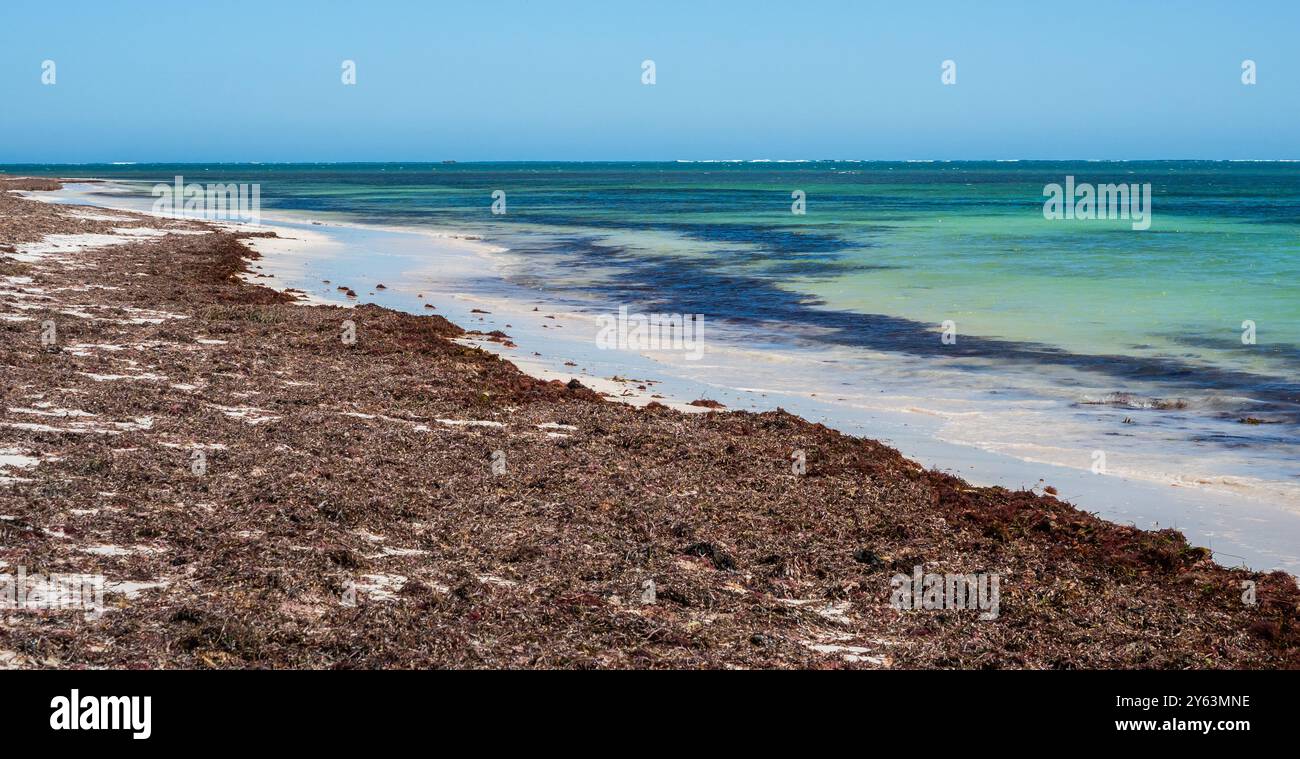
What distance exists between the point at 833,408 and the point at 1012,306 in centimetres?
1433

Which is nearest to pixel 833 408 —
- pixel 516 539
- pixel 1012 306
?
pixel 516 539

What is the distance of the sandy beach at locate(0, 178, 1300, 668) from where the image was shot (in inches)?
280

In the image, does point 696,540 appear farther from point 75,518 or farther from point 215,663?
point 75,518

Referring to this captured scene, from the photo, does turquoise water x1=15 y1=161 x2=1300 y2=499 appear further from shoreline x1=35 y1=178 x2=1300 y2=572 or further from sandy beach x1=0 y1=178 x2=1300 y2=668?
sandy beach x1=0 y1=178 x2=1300 y2=668

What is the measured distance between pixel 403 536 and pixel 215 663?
9.10ft

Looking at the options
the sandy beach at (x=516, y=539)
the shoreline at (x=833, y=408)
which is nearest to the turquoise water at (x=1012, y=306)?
the shoreline at (x=833, y=408)

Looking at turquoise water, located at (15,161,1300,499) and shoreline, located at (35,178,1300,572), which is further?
turquoise water, located at (15,161,1300,499)

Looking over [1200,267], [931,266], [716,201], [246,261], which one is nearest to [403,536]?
[246,261]

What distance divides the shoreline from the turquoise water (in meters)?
0.49

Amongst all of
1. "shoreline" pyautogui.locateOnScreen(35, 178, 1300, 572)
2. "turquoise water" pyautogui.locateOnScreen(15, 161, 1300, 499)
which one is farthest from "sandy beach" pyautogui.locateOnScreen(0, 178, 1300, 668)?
"turquoise water" pyautogui.locateOnScreen(15, 161, 1300, 499)

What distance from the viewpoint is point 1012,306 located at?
28.4 metres
